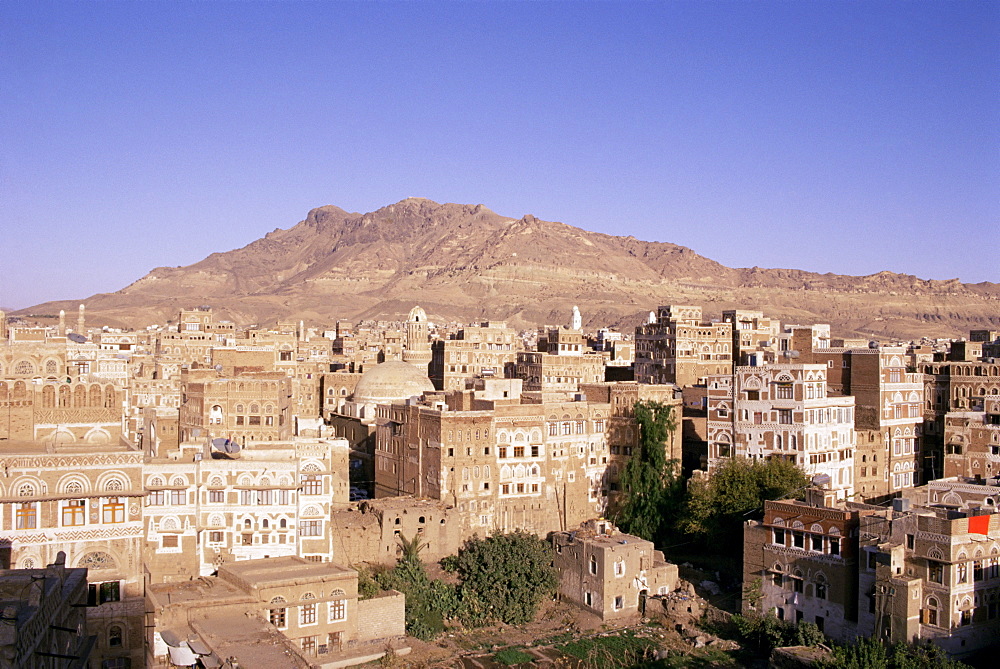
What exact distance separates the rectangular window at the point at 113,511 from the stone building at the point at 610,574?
17.5m

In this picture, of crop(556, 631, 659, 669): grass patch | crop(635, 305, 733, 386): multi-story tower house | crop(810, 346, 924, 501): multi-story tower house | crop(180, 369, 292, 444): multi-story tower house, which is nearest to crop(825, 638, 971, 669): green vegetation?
crop(556, 631, 659, 669): grass patch

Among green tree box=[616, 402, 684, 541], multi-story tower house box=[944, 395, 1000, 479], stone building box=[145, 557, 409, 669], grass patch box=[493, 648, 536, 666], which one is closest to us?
stone building box=[145, 557, 409, 669]

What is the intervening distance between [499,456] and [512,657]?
11158 mm

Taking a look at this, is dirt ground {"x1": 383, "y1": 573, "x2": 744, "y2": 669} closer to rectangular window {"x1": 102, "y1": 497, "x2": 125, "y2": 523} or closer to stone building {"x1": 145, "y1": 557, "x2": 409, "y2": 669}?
stone building {"x1": 145, "y1": 557, "x2": 409, "y2": 669}

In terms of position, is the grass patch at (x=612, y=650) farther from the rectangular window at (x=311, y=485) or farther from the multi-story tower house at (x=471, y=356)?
the multi-story tower house at (x=471, y=356)

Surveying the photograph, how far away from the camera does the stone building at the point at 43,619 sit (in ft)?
39.5

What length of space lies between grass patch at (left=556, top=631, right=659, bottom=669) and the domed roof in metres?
22.2

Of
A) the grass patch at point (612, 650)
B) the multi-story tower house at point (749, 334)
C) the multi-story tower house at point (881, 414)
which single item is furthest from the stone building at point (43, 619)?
the multi-story tower house at point (749, 334)

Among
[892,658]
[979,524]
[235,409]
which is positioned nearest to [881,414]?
[979,524]

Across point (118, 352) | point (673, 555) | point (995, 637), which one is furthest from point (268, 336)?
point (995, 637)

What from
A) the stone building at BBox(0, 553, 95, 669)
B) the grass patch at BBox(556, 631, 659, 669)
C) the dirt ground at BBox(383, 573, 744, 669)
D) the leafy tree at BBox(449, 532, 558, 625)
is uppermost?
the stone building at BBox(0, 553, 95, 669)

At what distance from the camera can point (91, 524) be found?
29.8m

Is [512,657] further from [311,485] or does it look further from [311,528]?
[311,485]

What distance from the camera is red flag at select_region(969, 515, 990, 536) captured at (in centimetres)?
3092
